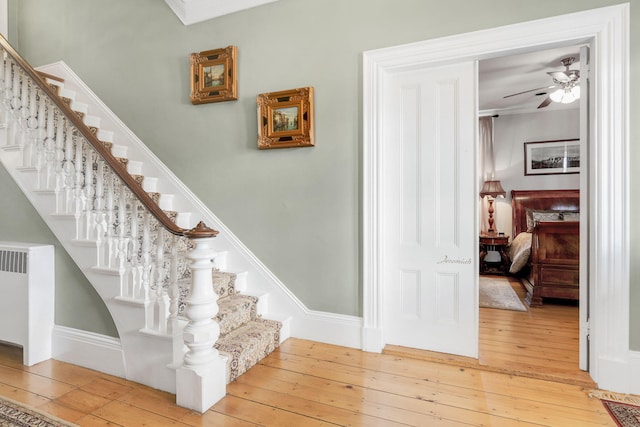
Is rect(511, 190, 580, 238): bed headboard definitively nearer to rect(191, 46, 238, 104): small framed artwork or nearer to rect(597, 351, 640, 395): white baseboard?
rect(597, 351, 640, 395): white baseboard

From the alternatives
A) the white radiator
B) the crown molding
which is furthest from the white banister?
the crown molding

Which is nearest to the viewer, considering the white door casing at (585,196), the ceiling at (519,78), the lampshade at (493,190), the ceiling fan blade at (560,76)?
the white door casing at (585,196)

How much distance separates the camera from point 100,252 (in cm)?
231

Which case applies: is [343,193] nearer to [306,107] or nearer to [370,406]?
[306,107]

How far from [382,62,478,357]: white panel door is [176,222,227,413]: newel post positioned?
137 cm

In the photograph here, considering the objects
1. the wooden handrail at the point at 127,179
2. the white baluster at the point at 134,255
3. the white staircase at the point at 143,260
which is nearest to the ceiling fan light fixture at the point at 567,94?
the white staircase at the point at 143,260

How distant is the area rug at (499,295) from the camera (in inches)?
149

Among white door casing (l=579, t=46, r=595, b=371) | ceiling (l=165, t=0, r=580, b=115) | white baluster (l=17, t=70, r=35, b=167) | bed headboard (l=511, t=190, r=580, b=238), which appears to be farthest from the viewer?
bed headboard (l=511, t=190, r=580, b=238)

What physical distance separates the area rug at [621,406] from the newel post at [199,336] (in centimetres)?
214

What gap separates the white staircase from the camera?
6.19 ft

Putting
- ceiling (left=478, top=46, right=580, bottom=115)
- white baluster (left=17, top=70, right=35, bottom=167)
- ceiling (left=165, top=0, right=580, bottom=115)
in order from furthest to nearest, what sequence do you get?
1. ceiling (left=478, top=46, right=580, bottom=115)
2. ceiling (left=165, top=0, right=580, bottom=115)
3. white baluster (left=17, top=70, right=35, bottom=167)

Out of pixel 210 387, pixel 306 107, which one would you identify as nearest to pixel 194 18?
pixel 306 107

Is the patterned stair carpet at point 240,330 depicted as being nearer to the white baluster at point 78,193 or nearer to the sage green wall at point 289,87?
the sage green wall at point 289,87

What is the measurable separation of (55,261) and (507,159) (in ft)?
21.6
